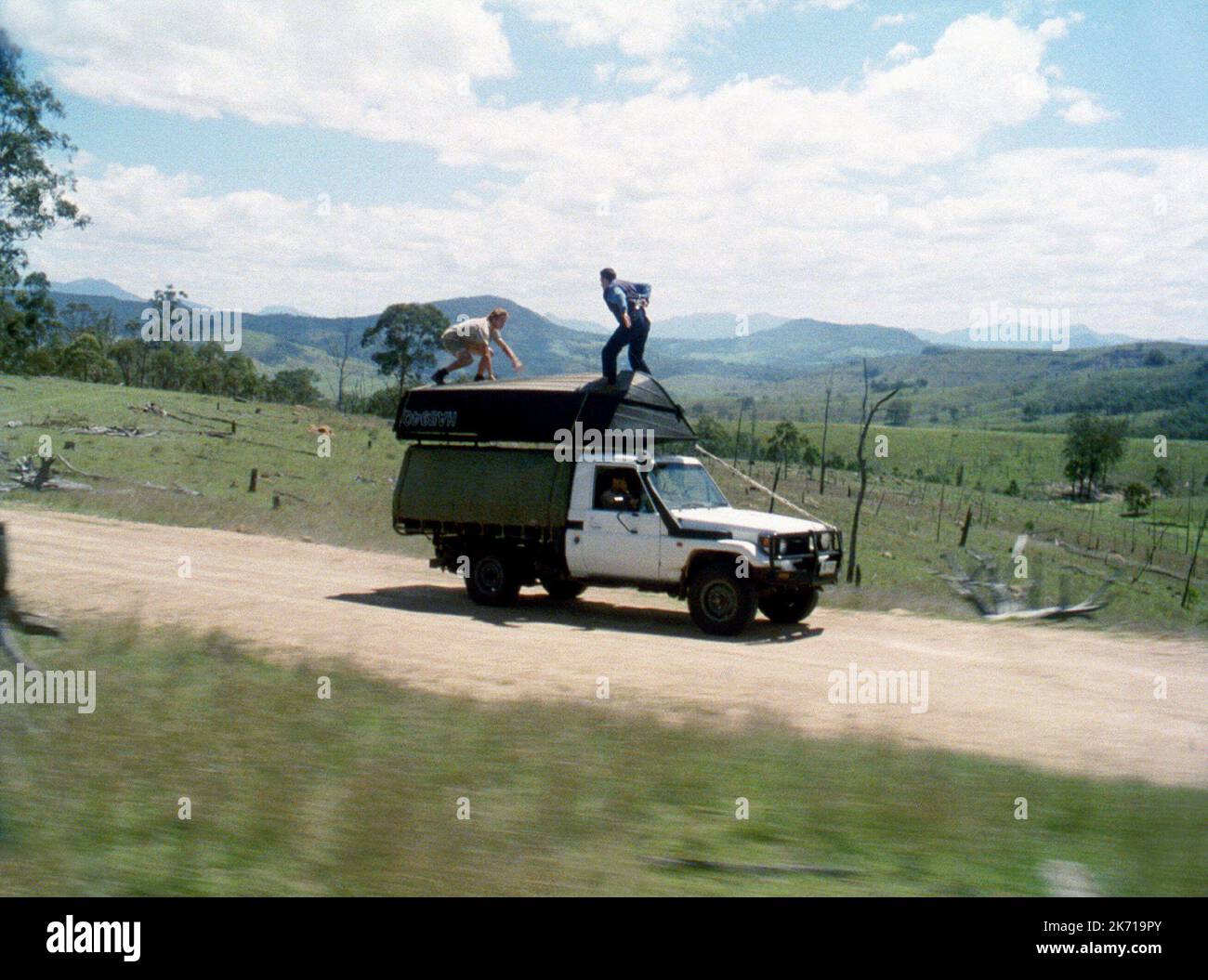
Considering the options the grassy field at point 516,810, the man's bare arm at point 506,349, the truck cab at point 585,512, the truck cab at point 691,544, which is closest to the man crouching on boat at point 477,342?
the man's bare arm at point 506,349

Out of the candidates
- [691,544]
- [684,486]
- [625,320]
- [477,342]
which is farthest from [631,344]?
[691,544]

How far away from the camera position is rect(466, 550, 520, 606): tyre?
611 inches

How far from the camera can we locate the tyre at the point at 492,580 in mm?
15531

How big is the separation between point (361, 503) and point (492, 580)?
53.5ft

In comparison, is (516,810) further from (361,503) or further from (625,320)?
(361,503)

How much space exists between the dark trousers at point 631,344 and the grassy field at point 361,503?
4.53 meters

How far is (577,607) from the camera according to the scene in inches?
639

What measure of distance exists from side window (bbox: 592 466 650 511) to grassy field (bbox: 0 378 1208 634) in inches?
152

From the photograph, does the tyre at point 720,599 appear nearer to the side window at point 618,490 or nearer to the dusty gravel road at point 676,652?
the dusty gravel road at point 676,652

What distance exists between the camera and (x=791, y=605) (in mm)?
14531

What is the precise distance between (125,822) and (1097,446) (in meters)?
79.4

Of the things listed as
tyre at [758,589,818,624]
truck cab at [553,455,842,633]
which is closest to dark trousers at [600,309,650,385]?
truck cab at [553,455,842,633]

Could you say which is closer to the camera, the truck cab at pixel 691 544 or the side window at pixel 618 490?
the truck cab at pixel 691 544

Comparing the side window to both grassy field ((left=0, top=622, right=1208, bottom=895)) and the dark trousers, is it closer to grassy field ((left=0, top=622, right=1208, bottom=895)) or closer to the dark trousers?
the dark trousers
